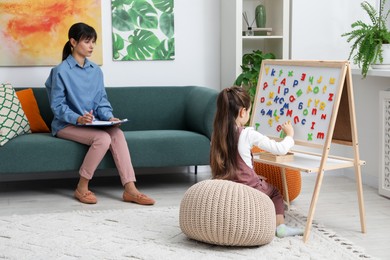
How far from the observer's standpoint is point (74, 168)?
473cm

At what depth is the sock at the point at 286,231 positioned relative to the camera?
368 centimetres

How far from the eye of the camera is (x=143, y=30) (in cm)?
556

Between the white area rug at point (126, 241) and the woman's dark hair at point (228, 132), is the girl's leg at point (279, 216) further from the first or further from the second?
the woman's dark hair at point (228, 132)

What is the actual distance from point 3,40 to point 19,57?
17cm

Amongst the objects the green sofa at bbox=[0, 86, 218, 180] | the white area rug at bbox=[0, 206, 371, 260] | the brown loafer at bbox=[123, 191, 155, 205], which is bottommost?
the brown loafer at bbox=[123, 191, 155, 205]

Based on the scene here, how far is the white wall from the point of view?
5.57 m

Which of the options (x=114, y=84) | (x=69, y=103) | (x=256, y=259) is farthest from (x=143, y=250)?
(x=114, y=84)

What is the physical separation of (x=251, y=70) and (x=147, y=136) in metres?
1.01

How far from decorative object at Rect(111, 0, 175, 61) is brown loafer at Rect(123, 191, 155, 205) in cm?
134

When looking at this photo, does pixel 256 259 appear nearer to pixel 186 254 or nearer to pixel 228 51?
pixel 186 254

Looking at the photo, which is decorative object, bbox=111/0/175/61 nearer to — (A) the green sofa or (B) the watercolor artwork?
(B) the watercolor artwork

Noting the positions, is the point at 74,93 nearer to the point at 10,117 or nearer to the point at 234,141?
the point at 10,117

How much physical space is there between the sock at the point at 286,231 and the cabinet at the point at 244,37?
190 centimetres

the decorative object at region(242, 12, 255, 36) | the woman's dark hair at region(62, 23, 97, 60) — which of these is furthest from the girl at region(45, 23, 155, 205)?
the decorative object at region(242, 12, 255, 36)
